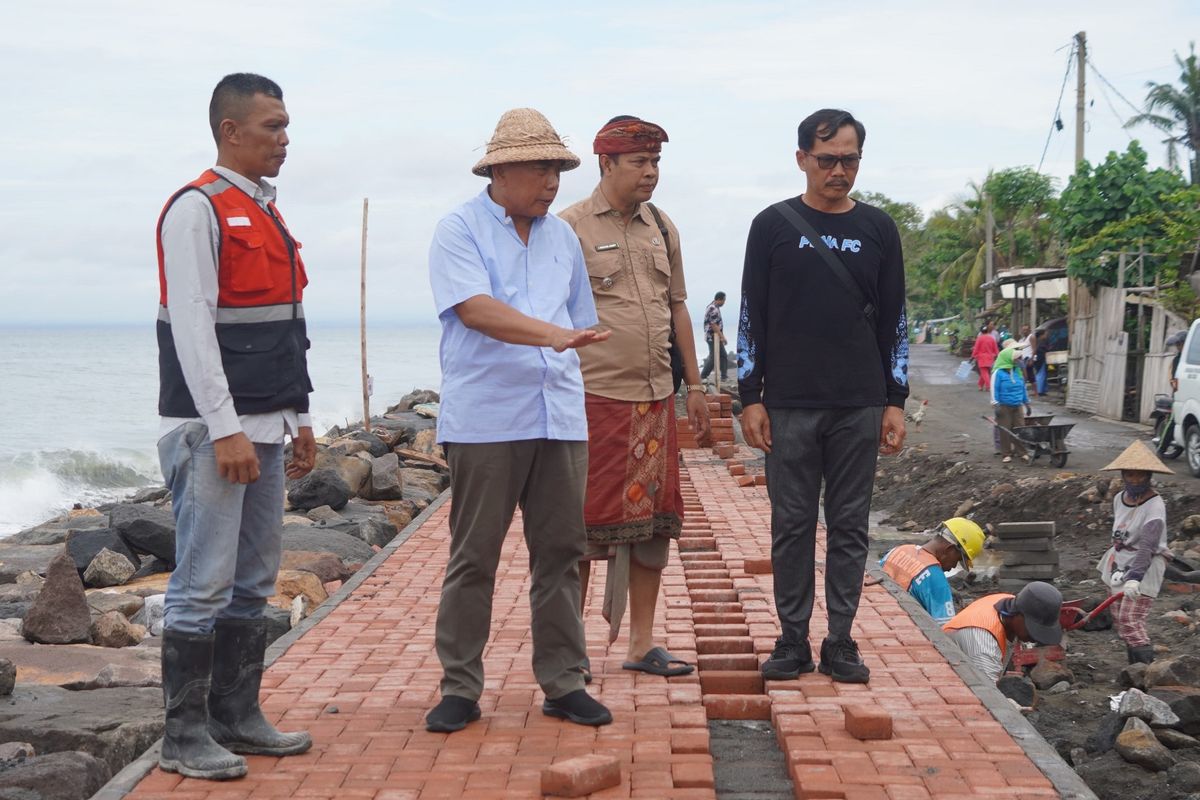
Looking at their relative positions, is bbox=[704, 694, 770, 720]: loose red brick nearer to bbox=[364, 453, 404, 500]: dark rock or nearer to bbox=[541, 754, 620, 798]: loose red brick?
bbox=[541, 754, 620, 798]: loose red brick

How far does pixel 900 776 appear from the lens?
13.0 feet

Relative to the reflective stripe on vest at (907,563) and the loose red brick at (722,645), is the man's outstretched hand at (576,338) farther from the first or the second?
the reflective stripe on vest at (907,563)

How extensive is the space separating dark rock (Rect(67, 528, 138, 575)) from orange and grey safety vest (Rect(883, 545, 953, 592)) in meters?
5.45

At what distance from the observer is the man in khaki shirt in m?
4.98

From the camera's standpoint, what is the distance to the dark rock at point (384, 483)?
43.9 ft

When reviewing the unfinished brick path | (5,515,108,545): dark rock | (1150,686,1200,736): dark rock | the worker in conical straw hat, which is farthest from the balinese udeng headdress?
(5,515,108,545): dark rock

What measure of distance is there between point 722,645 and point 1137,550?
13.5 feet

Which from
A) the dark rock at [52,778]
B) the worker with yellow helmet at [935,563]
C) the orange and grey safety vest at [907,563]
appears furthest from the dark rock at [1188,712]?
the dark rock at [52,778]

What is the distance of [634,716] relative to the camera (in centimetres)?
459

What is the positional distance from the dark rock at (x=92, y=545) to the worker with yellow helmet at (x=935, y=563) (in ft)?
18.1

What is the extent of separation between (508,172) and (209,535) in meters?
1.51

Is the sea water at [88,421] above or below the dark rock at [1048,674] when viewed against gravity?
below

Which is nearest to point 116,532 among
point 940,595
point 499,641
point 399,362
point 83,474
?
point 499,641

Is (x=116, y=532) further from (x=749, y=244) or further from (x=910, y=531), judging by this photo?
(x=910, y=531)
